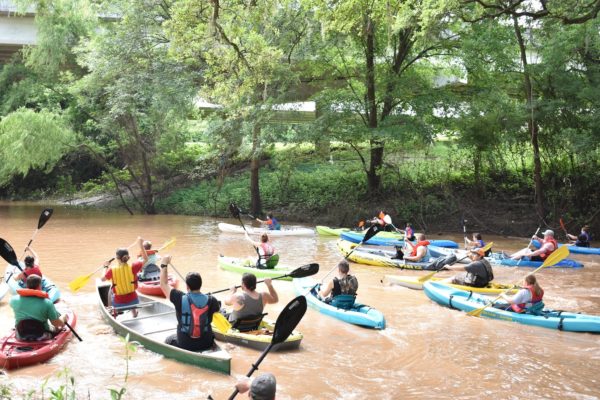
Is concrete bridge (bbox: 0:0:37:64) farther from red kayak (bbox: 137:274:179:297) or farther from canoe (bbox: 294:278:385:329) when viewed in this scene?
canoe (bbox: 294:278:385:329)

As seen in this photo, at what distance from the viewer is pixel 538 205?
20.8m

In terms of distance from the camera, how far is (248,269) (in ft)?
44.1

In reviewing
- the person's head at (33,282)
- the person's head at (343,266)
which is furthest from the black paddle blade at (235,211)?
the person's head at (33,282)

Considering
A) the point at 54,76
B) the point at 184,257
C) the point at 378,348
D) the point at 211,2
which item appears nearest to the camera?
the point at 378,348

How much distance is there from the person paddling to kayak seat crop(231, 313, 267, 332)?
91cm

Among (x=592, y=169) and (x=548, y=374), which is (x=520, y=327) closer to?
(x=548, y=374)

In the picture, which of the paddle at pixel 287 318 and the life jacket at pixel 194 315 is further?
the life jacket at pixel 194 315

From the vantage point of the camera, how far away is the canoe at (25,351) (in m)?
7.39

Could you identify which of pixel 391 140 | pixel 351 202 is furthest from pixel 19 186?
pixel 391 140

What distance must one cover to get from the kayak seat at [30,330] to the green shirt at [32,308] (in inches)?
2.4

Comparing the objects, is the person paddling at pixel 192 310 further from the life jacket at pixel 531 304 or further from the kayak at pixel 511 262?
the kayak at pixel 511 262

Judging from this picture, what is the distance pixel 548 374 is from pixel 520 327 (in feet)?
6.73

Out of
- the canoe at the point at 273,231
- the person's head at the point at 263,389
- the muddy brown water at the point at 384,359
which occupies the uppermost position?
the person's head at the point at 263,389

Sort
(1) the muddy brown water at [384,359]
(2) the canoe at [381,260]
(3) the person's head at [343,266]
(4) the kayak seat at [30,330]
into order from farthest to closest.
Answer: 1. (2) the canoe at [381,260]
2. (3) the person's head at [343,266]
3. (4) the kayak seat at [30,330]
4. (1) the muddy brown water at [384,359]
